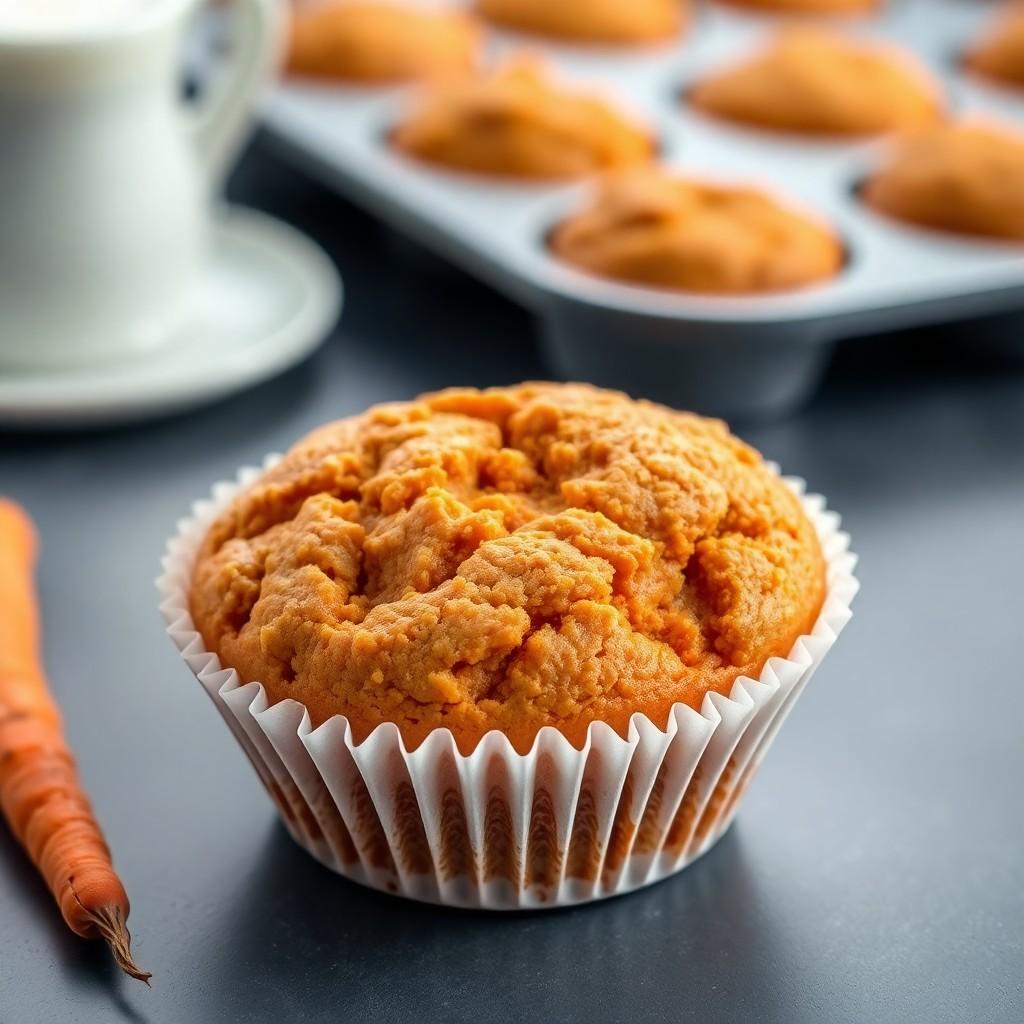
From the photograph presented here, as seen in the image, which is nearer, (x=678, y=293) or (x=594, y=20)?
(x=678, y=293)

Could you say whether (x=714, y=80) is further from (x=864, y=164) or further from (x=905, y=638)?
(x=905, y=638)

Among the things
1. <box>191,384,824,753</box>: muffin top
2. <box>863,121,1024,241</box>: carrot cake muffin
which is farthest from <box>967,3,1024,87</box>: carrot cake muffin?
<box>191,384,824,753</box>: muffin top

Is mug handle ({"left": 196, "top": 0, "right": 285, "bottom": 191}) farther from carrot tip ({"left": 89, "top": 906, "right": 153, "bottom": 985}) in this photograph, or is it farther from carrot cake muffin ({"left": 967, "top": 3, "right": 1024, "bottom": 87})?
carrot cake muffin ({"left": 967, "top": 3, "right": 1024, "bottom": 87})

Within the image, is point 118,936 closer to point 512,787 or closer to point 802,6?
point 512,787

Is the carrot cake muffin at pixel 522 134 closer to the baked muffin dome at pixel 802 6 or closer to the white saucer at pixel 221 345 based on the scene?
the white saucer at pixel 221 345

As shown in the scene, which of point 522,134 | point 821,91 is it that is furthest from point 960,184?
point 522,134

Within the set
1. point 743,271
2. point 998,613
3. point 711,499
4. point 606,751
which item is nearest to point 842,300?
point 743,271

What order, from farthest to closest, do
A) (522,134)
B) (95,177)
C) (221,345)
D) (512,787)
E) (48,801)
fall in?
(522,134) → (221,345) → (95,177) → (48,801) → (512,787)
